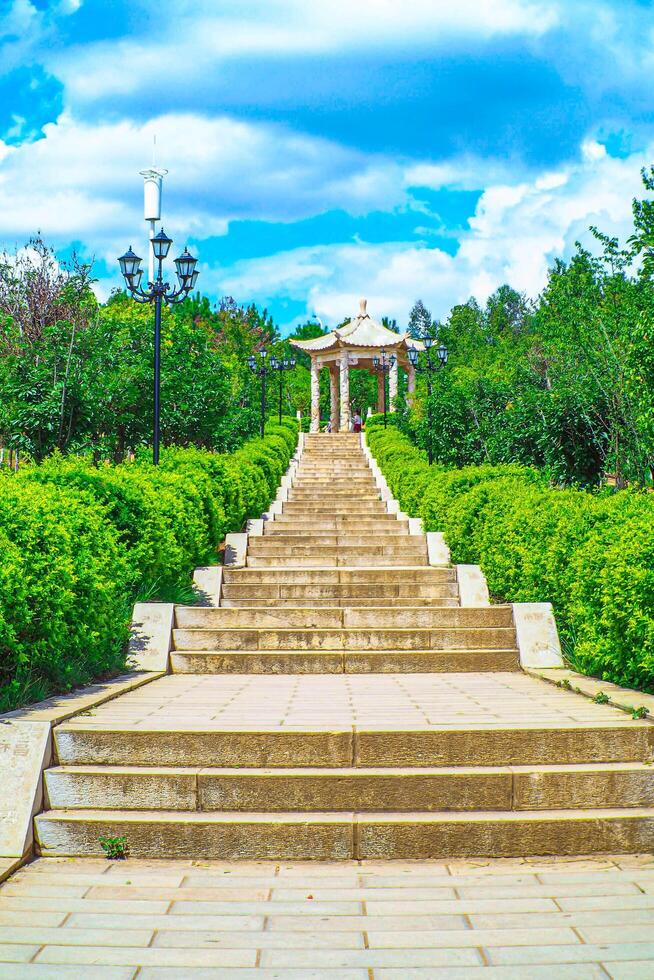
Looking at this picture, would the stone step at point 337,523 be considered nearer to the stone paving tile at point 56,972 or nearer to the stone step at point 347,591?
the stone step at point 347,591

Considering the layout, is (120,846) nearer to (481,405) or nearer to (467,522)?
(467,522)

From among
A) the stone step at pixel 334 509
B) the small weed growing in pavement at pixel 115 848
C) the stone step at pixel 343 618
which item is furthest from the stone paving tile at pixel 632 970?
the stone step at pixel 334 509

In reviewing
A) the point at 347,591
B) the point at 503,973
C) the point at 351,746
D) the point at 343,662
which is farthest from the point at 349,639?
the point at 503,973

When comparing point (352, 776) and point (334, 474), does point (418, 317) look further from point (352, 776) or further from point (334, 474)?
point (352, 776)

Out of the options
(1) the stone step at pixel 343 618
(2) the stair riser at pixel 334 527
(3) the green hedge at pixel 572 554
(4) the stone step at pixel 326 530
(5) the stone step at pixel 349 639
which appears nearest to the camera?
(3) the green hedge at pixel 572 554

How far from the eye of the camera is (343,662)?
7.95 metres

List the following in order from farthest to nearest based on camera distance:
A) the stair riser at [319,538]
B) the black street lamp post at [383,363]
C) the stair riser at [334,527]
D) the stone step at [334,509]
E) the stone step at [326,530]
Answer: the black street lamp post at [383,363] < the stone step at [334,509] < the stair riser at [334,527] < the stone step at [326,530] < the stair riser at [319,538]

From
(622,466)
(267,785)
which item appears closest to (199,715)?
(267,785)

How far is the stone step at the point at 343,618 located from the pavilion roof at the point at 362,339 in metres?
31.7

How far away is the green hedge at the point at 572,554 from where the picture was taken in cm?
568

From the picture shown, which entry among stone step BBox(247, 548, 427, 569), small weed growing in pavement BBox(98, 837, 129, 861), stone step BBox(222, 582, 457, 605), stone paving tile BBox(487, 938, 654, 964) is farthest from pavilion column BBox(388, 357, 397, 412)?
stone paving tile BBox(487, 938, 654, 964)

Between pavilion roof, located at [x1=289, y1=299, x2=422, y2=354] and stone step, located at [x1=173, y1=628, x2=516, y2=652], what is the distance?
3219 cm

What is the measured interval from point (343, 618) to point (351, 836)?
4.63 m

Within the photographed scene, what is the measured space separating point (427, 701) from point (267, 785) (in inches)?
72.8
